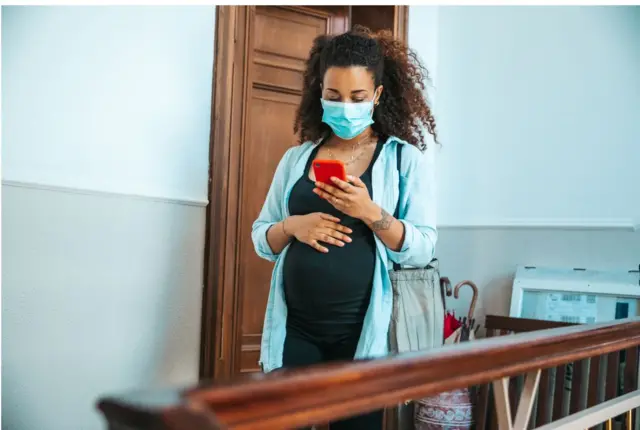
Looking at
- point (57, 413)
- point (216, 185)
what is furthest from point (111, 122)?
point (57, 413)

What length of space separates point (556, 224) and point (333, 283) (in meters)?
1.52

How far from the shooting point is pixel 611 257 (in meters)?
2.32

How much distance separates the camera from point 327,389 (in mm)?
422

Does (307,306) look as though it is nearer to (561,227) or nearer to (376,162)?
(376,162)

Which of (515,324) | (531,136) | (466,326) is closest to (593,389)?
(515,324)

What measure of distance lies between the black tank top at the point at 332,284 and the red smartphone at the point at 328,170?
0.29ft

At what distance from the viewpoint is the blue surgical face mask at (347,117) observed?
1.35 metres

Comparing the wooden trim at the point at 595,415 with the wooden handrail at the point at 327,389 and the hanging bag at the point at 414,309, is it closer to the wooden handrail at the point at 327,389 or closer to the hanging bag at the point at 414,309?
the wooden handrail at the point at 327,389

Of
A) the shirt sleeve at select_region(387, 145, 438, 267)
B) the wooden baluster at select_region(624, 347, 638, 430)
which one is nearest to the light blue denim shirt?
the shirt sleeve at select_region(387, 145, 438, 267)

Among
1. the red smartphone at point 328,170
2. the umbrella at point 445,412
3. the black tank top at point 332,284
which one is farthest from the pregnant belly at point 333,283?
the umbrella at point 445,412

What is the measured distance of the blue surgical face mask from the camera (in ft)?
4.44

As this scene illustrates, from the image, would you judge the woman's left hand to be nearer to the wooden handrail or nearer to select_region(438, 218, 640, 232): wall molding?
the wooden handrail

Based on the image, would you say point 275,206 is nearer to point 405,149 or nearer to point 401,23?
point 405,149

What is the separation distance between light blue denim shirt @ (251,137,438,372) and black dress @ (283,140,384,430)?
0.02 metres
